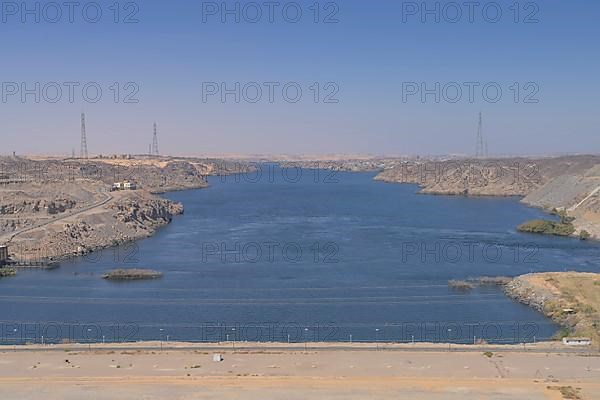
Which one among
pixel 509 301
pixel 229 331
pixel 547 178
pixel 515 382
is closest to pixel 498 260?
pixel 509 301

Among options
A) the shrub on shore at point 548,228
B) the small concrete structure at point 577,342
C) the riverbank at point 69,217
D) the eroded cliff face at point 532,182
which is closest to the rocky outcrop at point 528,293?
the small concrete structure at point 577,342

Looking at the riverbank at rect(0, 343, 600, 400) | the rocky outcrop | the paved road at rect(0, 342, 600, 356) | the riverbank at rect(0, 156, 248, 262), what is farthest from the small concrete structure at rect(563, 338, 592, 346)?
the riverbank at rect(0, 156, 248, 262)

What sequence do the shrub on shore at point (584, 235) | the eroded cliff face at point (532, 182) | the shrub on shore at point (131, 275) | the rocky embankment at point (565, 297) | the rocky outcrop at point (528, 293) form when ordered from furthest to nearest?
the eroded cliff face at point (532, 182), the shrub on shore at point (584, 235), the shrub on shore at point (131, 275), the rocky outcrop at point (528, 293), the rocky embankment at point (565, 297)

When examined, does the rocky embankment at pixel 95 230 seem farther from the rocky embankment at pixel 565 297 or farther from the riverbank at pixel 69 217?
the rocky embankment at pixel 565 297

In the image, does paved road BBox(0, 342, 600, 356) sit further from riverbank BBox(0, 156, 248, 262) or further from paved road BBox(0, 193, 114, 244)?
paved road BBox(0, 193, 114, 244)

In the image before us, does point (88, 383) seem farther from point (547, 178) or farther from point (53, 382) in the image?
point (547, 178)

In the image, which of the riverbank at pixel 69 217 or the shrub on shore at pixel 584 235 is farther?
the shrub on shore at pixel 584 235
